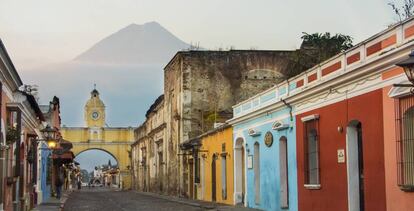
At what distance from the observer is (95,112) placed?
84750 mm

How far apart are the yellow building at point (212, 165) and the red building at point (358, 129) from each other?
8894mm

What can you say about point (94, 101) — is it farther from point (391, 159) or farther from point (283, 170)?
point (391, 159)

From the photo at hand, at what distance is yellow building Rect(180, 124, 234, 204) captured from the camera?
2840 cm

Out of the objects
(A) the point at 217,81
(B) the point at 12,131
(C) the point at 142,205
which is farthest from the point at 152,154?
(B) the point at 12,131

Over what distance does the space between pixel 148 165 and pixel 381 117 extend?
145 ft

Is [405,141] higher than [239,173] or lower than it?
higher

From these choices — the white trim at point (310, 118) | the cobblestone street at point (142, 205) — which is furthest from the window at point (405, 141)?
the cobblestone street at point (142, 205)

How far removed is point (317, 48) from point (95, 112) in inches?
2210

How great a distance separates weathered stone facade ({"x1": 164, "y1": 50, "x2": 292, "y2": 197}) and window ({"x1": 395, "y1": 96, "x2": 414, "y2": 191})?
2426cm

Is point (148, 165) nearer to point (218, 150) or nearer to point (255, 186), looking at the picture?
point (218, 150)

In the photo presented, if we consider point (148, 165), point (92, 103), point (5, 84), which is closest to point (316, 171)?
point (5, 84)

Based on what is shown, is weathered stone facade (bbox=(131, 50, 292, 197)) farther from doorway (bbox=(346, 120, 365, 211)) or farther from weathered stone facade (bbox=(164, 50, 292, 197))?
doorway (bbox=(346, 120, 365, 211))

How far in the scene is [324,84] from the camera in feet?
55.6

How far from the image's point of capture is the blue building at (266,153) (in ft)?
67.5
